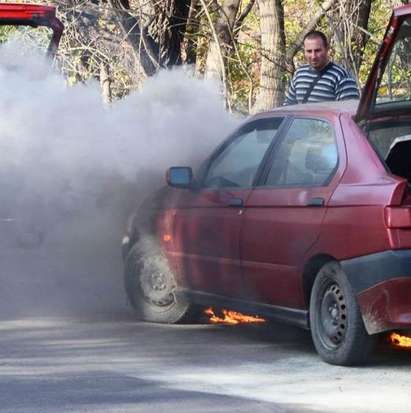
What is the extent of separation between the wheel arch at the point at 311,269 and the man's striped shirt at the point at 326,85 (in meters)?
2.91

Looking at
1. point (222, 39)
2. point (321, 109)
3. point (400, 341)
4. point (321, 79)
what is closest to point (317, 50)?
point (321, 79)

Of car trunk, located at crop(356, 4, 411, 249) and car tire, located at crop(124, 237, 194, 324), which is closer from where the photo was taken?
car trunk, located at crop(356, 4, 411, 249)

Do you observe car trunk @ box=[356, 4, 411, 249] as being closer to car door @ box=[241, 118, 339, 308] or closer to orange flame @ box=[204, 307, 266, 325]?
car door @ box=[241, 118, 339, 308]

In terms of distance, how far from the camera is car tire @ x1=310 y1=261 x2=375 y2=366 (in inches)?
337

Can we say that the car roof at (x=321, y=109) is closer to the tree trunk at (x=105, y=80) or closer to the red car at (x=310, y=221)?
the red car at (x=310, y=221)

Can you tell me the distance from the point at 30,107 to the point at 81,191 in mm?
949

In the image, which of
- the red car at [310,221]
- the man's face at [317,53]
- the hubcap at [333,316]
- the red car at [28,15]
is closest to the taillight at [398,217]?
the red car at [310,221]

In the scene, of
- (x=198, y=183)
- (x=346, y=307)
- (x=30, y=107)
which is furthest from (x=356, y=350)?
(x=30, y=107)

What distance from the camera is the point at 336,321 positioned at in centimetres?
877

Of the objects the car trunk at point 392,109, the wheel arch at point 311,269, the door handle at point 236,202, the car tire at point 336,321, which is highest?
the car trunk at point 392,109

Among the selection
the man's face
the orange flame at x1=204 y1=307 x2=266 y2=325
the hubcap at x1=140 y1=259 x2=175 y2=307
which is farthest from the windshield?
the hubcap at x1=140 y1=259 x2=175 y2=307

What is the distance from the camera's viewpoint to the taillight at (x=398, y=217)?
26.9 ft

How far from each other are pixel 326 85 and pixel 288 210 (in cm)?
285

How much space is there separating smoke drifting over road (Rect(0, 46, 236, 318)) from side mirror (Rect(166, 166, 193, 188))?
1205 millimetres
